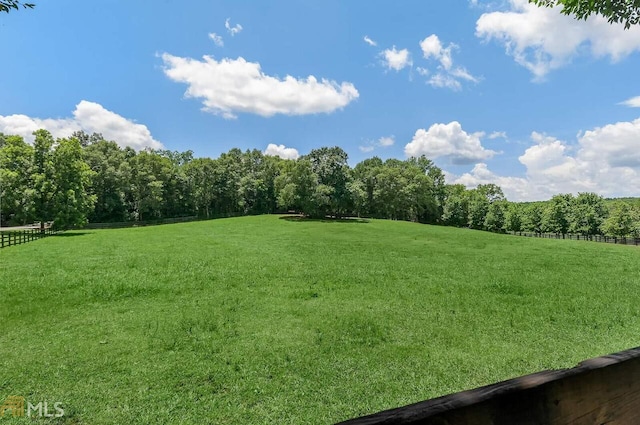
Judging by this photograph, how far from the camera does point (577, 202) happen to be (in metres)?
67.4

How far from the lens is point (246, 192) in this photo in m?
67.0

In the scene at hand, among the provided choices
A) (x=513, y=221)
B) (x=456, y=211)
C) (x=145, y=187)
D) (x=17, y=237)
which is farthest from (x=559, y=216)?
(x=17, y=237)

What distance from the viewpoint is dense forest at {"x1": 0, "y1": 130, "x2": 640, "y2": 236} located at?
108ft

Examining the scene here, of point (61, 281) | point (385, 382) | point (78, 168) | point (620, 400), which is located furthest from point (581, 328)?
point (78, 168)

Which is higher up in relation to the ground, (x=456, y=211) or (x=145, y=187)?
(x=145, y=187)

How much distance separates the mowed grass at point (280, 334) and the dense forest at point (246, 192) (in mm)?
22055

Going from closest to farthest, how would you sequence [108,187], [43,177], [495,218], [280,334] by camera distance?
[280,334] → [43,177] → [108,187] → [495,218]

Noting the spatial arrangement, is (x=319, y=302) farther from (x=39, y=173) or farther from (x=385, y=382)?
(x=39, y=173)

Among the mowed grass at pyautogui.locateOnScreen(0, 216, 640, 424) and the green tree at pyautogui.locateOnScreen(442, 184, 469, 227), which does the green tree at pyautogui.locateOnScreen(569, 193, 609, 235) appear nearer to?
the green tree at pyautogui.locateOnScreen(442, 184, 469, 227)

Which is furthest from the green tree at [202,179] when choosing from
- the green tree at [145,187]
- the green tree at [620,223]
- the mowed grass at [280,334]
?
the green tree at [620,223]

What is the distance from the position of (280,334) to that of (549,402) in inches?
290

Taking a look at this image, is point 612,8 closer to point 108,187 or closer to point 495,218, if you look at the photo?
point 108,187

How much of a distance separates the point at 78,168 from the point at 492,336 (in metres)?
39.9

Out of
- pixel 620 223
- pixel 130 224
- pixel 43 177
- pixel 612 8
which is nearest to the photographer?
pixel 612 8
